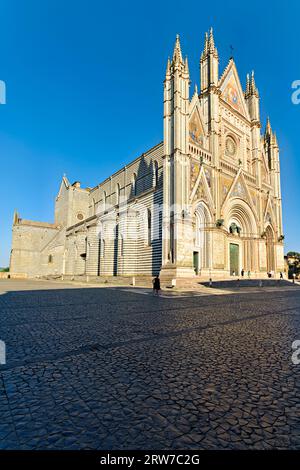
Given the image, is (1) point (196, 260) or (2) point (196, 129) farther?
(2) point (196, 129)

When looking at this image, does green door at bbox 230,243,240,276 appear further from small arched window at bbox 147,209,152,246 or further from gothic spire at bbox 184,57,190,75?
gothic spire at bbox 184,57,190,75

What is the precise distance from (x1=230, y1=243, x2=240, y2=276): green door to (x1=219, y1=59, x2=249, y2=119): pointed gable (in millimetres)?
18358

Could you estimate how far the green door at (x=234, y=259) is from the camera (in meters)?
30.3

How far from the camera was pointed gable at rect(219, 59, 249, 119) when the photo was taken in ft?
109

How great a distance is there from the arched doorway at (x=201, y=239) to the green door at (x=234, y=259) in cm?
533

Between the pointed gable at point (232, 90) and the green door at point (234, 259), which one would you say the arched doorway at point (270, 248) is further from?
the pointed gable at point (232, 90)

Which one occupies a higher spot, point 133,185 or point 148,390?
point 133,185

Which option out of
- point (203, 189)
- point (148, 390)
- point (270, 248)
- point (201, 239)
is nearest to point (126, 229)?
point (201, 239)

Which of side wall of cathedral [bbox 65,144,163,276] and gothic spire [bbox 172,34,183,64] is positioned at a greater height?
gothic spire [bbox 172,34,183,64]

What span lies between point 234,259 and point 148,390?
30.0 metres

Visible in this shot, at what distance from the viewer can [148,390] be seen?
2500 millimetres

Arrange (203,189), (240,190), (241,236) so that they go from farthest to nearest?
(241,236), (240,190), (203,189)

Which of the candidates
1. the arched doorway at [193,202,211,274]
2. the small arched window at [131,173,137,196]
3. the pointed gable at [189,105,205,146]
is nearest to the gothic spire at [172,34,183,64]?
the pointed gable at [189,105,205,146]

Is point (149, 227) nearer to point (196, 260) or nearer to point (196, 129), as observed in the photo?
point (196, 260)
